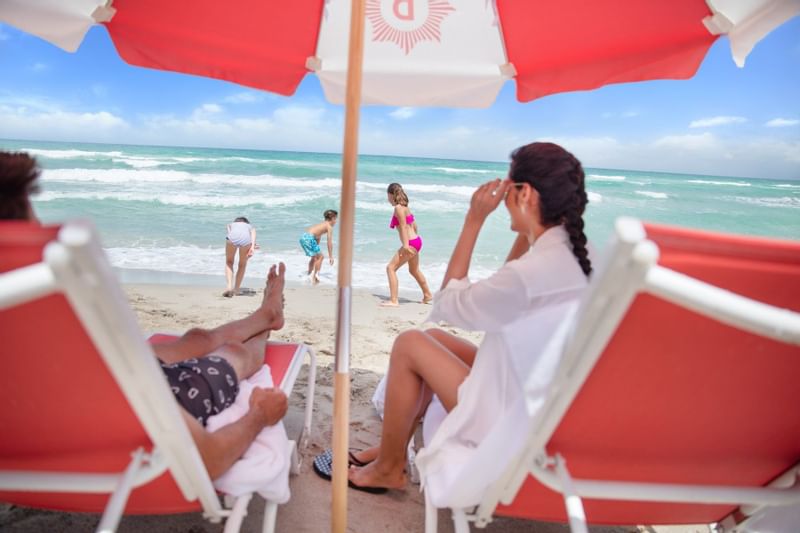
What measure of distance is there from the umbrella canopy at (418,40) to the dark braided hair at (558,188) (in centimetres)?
116

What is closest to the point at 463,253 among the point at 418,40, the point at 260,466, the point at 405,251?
the point at 260,466

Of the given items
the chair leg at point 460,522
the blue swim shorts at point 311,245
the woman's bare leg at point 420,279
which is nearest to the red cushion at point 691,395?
the chair leg at point 460,522

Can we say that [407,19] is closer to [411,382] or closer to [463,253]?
[463,253]

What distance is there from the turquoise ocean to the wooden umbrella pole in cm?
113

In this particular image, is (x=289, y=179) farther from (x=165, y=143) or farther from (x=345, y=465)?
(x=345, y=465)

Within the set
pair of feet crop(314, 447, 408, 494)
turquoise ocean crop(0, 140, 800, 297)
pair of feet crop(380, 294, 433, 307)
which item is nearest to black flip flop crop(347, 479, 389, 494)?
pair of feet crop(314, 447, 408, 494)

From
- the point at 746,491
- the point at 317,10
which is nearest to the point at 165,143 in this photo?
the point at 317,10

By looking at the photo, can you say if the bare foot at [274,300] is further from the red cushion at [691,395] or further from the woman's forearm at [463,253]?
the red cushion at [691,395]

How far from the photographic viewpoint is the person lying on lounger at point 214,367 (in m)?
1.17

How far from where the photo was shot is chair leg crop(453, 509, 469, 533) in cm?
141

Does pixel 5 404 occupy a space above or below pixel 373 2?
below

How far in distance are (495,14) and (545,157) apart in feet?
4.76

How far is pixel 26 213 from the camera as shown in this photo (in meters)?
1.16

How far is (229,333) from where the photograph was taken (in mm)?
2418
